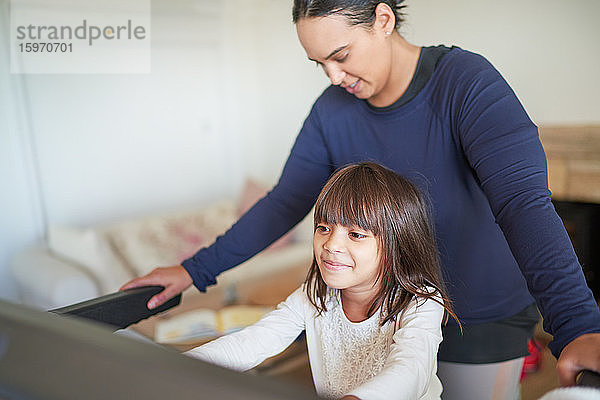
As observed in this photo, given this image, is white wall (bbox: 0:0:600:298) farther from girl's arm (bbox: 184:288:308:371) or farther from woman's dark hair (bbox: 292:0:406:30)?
girl's arm (bbox: 184:288:308:371)

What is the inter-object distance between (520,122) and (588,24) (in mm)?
1793

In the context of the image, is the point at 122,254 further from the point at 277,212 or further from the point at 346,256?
the point at 346,256

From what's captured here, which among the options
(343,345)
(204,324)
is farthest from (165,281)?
(204,324)

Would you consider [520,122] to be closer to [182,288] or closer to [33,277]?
[182,288]

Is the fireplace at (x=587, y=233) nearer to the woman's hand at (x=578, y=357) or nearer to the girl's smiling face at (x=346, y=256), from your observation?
the girl's smiling face at (x=346, y=256)

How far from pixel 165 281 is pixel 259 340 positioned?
0.93 feet

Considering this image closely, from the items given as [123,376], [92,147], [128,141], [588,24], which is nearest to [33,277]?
[92,147]

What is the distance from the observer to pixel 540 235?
0.81m

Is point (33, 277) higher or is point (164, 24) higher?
point (164, 24)

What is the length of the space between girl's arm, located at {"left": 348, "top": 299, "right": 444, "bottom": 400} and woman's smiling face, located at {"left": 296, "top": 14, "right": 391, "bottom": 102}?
1.39 feet

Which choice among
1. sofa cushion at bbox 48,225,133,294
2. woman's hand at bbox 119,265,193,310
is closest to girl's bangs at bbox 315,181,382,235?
woman's hand at bbox 119,265,193,310

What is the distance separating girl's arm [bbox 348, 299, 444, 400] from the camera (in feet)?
2.59

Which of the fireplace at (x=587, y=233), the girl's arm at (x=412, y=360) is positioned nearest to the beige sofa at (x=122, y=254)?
the fireplace at (x=587, y=233)

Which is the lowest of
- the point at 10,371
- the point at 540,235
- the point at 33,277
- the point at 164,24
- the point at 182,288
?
the point at 33,277
